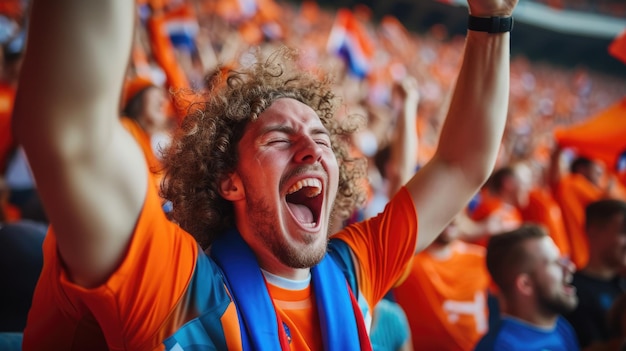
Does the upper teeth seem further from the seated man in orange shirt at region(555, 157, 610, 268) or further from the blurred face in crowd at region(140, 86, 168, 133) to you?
the seated man in orange shirt at region(555, 157, 610, 268)

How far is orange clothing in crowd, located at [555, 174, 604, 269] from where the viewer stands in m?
3.99

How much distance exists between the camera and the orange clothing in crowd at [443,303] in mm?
2598

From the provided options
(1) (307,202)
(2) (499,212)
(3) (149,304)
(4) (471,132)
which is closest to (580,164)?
(2) (499,212)

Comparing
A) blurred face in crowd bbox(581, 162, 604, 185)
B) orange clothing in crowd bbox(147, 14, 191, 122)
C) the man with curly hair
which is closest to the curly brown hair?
the man with curly hair

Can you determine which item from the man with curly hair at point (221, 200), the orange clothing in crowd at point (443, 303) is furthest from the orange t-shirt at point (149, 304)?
the orange clothing in crowd at point (443, 303)

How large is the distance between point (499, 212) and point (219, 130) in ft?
9.53

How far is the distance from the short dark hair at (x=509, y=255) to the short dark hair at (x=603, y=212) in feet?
2.47

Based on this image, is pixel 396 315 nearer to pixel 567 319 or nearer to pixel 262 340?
pixel 567 319

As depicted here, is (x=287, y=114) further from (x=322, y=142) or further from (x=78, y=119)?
(x=78, y=119)

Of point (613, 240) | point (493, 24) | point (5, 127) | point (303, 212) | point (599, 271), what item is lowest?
point (599, 271)

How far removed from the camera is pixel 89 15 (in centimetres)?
75

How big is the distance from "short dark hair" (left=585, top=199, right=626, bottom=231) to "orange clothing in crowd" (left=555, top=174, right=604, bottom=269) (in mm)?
735

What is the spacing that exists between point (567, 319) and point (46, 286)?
240 cm

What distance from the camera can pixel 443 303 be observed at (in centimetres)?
266
